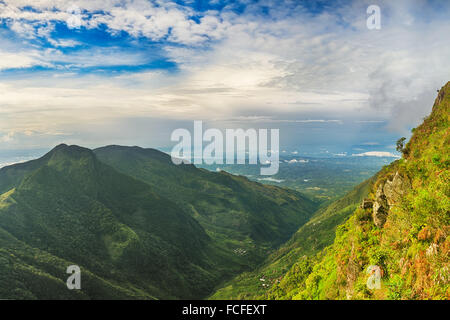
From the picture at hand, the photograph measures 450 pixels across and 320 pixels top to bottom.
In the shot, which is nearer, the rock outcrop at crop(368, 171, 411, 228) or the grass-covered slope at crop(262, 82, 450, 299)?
the grass-covered slope at crop(262, 82, 450, 299)

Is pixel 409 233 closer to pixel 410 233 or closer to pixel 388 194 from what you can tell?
pixel 410 233

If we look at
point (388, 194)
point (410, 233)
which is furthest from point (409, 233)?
point (388, 194)

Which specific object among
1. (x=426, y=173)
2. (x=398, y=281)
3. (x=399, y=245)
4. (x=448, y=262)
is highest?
(x=426, y=173)

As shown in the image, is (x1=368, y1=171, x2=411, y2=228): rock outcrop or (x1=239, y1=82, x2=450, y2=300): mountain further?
(x1=368, y1=171, x2=411, y2=228): rock outcrop

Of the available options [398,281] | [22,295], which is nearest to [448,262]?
[398,281]
